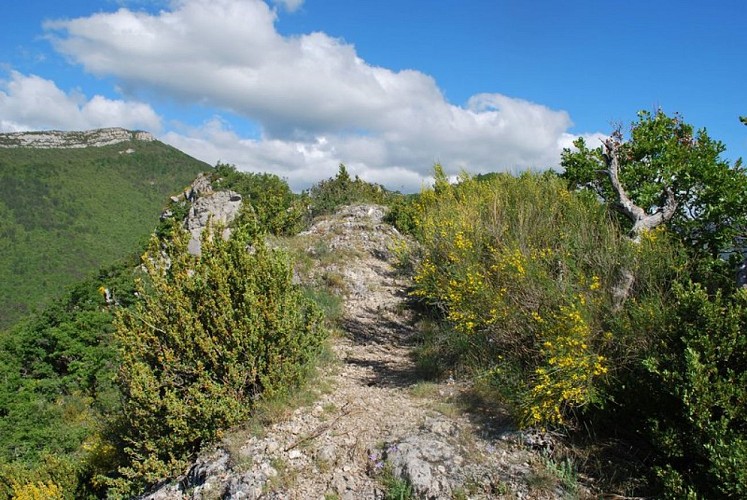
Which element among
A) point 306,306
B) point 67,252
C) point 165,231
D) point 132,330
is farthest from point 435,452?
point 67,252

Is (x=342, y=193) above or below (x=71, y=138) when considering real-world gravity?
below

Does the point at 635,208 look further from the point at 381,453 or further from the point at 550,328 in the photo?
the point at 381,453

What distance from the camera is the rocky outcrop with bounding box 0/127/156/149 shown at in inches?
3575

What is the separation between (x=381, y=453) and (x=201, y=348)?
6.98 feet

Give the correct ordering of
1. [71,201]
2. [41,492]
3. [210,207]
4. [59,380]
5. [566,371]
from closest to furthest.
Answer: [566,371] < [41,492] < [59,380] < [210,207] < [71,201]

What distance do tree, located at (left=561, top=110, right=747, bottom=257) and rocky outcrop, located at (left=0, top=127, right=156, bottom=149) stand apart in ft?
349

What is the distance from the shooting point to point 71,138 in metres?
96.1

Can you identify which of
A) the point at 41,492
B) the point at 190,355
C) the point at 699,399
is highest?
the point at 699,399

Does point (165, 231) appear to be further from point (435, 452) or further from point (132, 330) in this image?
point (435, 452)

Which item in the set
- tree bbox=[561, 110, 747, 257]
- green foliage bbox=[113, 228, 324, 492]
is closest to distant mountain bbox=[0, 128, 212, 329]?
green foliage bbox=[113, 228, 324, 492]

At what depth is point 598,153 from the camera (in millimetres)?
7449

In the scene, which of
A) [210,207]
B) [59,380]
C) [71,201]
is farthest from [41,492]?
[71,201]

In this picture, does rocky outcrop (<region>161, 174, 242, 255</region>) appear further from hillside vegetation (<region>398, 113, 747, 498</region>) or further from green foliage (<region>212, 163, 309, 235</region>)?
hillside vegetation (<region>398, 113, 747, 498</region>)

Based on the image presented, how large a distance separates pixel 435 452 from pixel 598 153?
17.6 feet
